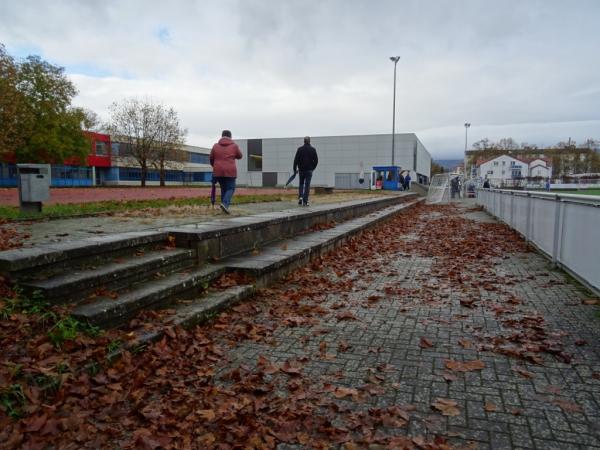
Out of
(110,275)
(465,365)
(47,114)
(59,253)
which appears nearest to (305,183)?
(110,275)

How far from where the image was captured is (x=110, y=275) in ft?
13.0

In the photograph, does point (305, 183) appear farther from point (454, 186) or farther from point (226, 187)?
point (454, 186)

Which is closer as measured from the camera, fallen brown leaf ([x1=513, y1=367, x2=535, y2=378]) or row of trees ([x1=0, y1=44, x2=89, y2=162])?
fallen brown leaf ([x1=513, y1=367, x2=535, y2=378])

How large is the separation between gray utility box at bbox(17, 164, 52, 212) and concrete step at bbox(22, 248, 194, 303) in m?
5.48

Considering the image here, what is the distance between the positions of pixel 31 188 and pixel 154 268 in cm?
596

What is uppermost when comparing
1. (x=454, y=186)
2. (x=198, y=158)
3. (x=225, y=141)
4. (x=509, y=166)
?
(x=198, y=158)

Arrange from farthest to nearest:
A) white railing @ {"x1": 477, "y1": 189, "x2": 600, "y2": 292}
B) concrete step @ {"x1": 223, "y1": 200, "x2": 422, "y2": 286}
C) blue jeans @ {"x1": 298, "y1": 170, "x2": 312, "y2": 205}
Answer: blue jeans @ {"x1": 298, "y1": 170, "x2": 312, "y2": 205} < concrete step @ {"x1": 223, "y1": 200, "x2": 422, "y2": 286} < white railing @ {"x1": 477, "y1": 189, "x2": 600, "y2": 292}

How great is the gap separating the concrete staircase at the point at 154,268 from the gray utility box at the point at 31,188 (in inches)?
195

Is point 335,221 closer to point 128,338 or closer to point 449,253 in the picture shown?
point 449,253

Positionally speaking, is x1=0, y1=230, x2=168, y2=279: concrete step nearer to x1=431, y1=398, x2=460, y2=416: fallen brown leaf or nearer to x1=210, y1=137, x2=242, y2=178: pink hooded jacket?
x1=431, y1=398, x2=460, y2=416: fallen brown leaf

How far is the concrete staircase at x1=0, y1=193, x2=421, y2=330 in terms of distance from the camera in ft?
11.7

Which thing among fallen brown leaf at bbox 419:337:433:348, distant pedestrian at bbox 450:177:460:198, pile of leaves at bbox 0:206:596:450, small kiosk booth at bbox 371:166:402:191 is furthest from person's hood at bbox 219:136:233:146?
small kiosk booth at bbox 371:166:402:191

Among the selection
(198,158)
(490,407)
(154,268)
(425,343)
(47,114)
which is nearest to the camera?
(490,407)

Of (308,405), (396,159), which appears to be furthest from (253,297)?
(396,159)
